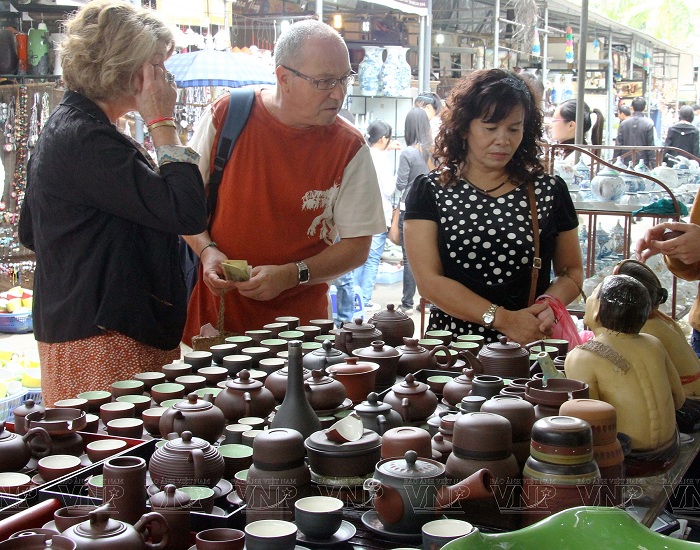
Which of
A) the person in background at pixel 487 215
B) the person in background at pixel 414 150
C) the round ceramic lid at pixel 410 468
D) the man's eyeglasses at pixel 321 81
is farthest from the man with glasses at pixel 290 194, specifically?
the person in background at pixel 414 150

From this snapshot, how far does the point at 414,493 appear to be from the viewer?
113cm

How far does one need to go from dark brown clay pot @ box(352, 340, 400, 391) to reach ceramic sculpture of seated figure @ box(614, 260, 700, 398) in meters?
0.52

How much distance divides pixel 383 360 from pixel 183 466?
0.70 metres

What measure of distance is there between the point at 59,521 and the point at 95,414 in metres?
0.60

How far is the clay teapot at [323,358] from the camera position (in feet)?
5.92

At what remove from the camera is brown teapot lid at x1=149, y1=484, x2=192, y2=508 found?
3.56 feet

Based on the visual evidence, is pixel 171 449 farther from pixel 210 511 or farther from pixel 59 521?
pixel 59 521

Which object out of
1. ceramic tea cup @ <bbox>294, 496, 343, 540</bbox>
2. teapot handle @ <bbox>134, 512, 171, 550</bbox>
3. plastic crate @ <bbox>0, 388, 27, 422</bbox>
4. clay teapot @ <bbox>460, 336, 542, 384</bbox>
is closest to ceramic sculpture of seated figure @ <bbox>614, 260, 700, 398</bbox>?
clay teapot @ <bbox>460, 336, 542, 384</bbox>

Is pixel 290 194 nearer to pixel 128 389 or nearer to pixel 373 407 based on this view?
pixel 128 389

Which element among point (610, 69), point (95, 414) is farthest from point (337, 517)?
point (610, 69)

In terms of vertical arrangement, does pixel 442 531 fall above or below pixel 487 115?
below

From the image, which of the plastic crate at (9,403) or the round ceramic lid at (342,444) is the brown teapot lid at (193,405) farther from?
the plastic crate at (9,403)

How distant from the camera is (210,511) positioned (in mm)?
1168

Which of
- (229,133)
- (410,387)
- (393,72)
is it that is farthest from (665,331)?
(393,72)
